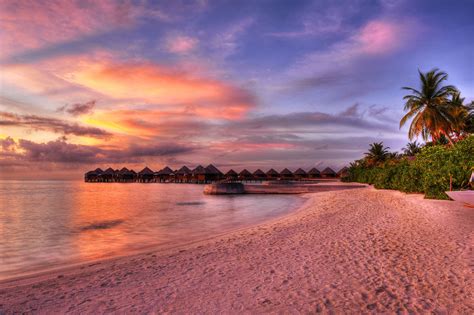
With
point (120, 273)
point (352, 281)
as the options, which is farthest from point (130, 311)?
point (352, 281)

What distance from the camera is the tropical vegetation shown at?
17.8 metres

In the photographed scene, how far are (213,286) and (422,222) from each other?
910cm

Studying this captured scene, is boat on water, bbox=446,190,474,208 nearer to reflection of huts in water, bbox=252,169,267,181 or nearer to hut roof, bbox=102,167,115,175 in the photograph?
reflection of huts in water, bbox=252,169,267,181

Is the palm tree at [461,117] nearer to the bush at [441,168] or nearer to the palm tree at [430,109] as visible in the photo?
the palm tree at [430,109]

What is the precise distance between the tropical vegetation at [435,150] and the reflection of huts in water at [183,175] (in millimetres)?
49322

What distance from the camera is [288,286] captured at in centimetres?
516

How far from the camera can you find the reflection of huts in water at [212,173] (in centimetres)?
8607

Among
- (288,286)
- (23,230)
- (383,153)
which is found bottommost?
(23,230)

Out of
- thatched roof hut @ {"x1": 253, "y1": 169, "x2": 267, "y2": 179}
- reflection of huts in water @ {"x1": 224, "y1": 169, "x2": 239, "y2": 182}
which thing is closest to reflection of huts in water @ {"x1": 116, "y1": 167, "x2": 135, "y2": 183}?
reflection of huts in water @ {"x1": 224, "y1": 169, "x2": 239, "y2": 182}

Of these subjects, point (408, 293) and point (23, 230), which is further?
point (23, 230)


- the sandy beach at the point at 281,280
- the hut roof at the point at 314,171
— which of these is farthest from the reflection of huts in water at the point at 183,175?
the sandy beach at the point at 281,280

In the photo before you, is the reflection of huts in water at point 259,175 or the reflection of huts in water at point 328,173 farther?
the reflection of huts in water at point 259,175

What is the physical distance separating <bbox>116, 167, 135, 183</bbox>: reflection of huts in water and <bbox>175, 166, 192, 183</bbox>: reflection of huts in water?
15.6 metres

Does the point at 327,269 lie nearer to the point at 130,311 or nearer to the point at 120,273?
the point at 130,311
